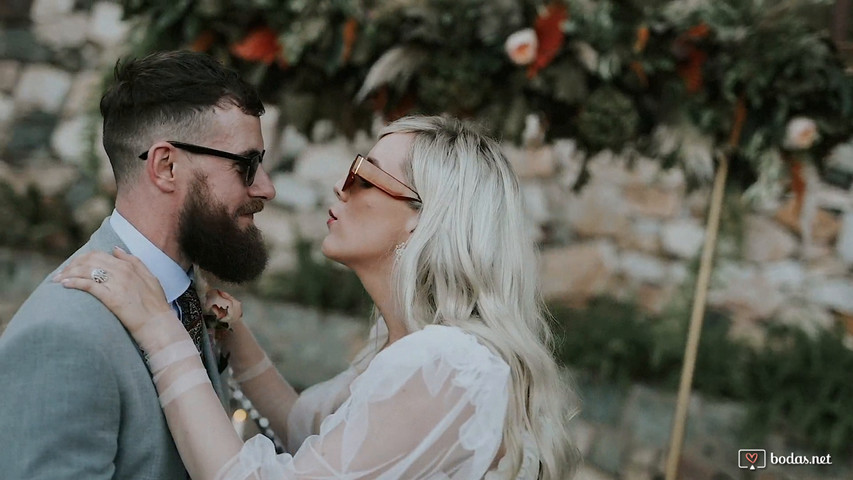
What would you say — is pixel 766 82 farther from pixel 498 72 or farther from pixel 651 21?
pixel 498 72

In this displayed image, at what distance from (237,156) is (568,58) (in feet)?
7.38

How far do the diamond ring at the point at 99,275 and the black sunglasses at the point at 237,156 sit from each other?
0.30 m

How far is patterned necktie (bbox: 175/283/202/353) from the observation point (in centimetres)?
218

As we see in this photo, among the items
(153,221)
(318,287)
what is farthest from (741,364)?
(153,221)

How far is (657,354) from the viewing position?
451cm

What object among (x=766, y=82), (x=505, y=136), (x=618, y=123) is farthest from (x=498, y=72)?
(x=766, y=82)

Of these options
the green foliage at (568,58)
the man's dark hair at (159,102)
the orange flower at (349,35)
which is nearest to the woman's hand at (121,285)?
the man's dark hair at (159,102)

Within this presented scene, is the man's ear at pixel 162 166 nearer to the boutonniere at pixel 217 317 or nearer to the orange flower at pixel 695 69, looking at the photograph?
the boutonniere at pixel 217 317

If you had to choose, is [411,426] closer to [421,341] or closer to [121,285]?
A: [421,341]

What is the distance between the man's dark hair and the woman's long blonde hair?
53cm

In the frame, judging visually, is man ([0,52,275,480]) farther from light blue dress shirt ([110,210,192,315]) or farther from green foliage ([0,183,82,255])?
green foliage ([0,183,82,255])

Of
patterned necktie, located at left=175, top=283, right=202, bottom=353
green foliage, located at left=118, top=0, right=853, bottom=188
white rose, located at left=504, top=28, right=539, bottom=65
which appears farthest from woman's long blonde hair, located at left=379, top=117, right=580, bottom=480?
green foliage, located at left=118, top=0, right=853, bottom=188

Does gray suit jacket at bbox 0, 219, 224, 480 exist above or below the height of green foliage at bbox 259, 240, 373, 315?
above

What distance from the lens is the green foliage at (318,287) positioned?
5.33m
